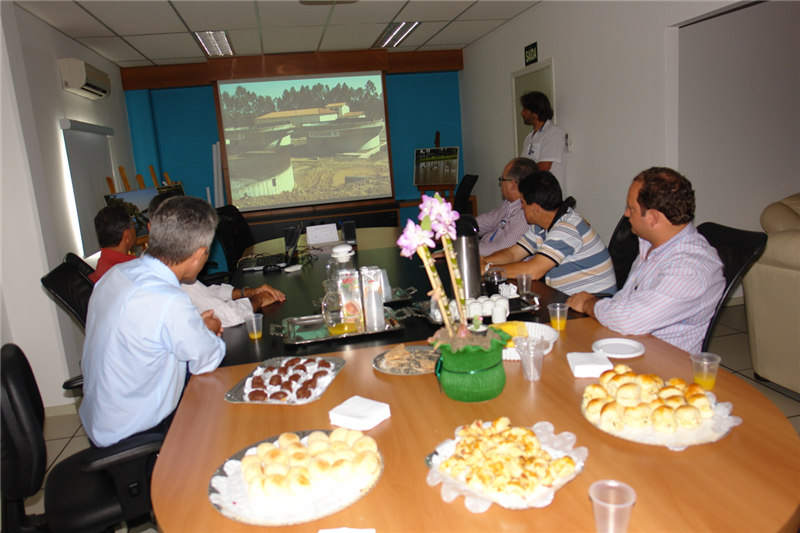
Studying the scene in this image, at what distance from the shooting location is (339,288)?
1988mm

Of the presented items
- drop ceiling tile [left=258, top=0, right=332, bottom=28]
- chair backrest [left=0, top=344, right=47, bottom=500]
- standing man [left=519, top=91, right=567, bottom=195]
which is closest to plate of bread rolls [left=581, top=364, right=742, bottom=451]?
chair backrest [left=0, top=344, right=47, bottom=500]

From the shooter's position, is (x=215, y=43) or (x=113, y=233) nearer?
(x=113, y=233)

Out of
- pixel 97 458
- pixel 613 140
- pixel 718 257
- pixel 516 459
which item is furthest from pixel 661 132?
pixel 97 458

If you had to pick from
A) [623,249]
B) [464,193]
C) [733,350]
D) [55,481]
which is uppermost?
[464,193]

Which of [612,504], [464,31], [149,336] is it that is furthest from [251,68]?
[612,504]

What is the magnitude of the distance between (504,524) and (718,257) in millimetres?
1377

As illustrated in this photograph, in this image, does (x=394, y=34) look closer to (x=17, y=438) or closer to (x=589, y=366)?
(x=589, y=366)

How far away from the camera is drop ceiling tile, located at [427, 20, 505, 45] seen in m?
5.97

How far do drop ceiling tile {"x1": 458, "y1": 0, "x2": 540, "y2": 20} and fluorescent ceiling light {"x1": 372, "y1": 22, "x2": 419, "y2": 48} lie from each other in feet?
1.99

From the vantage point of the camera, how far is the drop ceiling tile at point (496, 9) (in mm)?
5160

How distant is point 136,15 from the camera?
4.56m

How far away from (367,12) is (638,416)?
4908mm

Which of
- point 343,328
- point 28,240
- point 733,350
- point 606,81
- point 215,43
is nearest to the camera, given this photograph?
point 343,328

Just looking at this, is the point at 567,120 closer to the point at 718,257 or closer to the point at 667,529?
the point at 718,257
